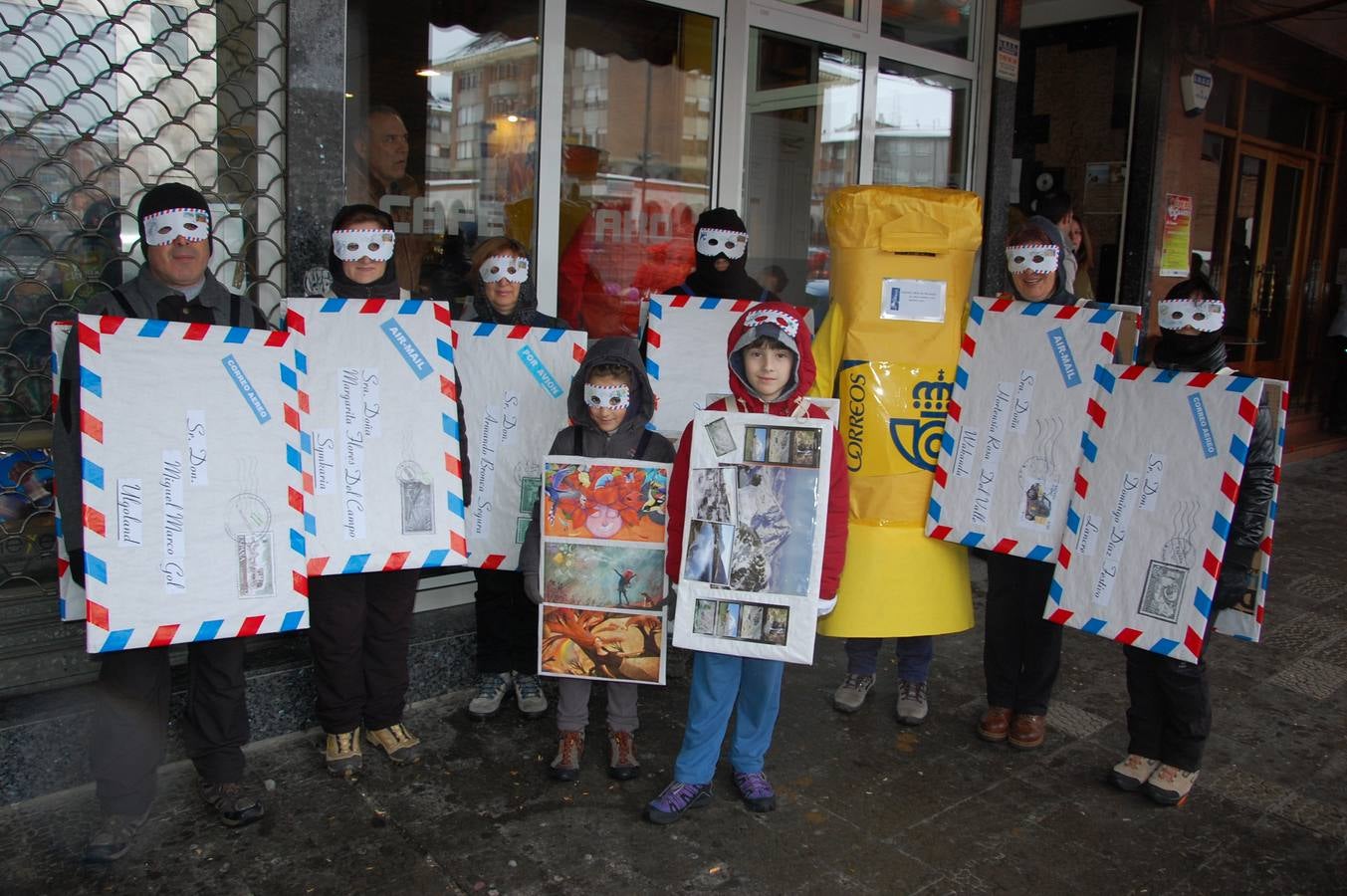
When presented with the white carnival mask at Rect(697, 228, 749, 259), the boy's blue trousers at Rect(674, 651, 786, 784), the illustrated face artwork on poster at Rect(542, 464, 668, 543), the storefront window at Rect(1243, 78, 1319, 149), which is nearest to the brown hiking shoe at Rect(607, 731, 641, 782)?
the boy's blue trousers at Rect(674, 651, 786, 784)

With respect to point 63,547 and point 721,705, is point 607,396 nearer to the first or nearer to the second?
point 721,705

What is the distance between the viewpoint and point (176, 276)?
3.23 meters

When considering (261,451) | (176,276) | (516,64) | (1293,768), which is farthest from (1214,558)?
(516,64)

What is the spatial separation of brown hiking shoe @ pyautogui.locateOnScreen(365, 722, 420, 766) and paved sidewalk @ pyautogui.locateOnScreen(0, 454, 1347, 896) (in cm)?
6

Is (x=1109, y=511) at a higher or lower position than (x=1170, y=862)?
higher

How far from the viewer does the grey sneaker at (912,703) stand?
14.3 ft

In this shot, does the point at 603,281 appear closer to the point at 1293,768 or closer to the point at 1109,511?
the point at 1109,511

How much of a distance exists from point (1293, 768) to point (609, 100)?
4.46m

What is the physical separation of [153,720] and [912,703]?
9.27ft

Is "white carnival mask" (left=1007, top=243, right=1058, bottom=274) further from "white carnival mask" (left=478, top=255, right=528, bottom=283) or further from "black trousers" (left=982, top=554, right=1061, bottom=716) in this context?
"white carnival mask" (left=478, top=255, right=528, bottom=283)

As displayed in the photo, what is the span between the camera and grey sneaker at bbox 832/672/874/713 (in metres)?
4.46

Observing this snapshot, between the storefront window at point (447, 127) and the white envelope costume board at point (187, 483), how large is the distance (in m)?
1.76

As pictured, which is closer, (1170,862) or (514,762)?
(1170,862)

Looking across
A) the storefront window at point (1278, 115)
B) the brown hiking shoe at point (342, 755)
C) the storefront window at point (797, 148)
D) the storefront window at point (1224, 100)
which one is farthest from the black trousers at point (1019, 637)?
the storefront window at point (1278, 115)
